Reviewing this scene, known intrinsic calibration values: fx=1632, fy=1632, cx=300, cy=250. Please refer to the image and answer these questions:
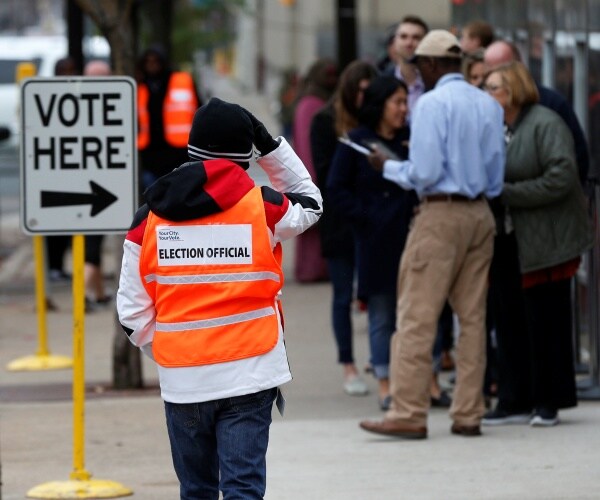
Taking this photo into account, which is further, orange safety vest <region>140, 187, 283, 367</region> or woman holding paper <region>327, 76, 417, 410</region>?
woman holding paper <region>327, 76, 417, 410</region>

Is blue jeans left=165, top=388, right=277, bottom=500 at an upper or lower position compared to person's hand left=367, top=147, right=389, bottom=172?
lower

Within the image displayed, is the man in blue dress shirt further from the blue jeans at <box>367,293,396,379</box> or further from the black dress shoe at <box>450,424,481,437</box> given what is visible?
the blue jeans at <box>367,293,396,379</box>

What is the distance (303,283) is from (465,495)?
7972 mm

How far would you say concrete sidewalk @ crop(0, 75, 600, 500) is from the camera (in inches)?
281

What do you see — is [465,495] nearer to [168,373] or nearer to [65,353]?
[168,373]

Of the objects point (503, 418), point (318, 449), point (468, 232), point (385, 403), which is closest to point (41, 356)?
point (385, 403)

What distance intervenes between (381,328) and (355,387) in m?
0.76

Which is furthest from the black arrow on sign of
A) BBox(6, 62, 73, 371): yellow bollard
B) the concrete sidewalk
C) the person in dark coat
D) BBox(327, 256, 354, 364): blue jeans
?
BBox(6, 62, 73, 371): yellow bollard

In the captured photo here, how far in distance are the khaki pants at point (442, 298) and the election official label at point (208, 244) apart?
295cm

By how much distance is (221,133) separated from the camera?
5121mm

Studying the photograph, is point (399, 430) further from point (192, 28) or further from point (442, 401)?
point (192, 28)

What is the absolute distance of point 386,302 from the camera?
891 cm

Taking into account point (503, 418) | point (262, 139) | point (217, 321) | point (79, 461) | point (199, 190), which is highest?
point (262, 139)

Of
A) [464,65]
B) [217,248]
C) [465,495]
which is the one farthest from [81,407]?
[464,65]
